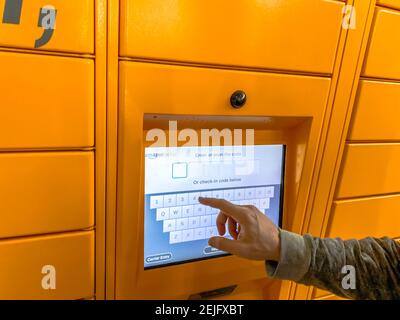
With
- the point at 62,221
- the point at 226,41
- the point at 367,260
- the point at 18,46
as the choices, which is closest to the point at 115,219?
the point at 62,221

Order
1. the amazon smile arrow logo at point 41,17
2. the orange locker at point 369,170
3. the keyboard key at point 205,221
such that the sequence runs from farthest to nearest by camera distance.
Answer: the orange locker at point 369,170 < the keyboard key at point 205,221 < the amazon smile arrow logo at point 41,17

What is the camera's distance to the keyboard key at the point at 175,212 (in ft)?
3.96

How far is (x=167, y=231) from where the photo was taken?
47.9 inches

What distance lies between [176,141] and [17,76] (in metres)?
0.50

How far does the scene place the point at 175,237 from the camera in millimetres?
1240

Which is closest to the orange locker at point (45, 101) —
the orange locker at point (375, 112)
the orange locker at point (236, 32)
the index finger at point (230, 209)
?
the orange locker at point (236, 32)

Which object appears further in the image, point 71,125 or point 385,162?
point 385,162

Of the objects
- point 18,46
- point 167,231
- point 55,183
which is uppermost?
point 18,46

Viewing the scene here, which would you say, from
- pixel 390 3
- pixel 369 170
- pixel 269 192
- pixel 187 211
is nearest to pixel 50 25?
pixel 187 211

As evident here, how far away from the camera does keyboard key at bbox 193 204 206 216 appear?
1.25m

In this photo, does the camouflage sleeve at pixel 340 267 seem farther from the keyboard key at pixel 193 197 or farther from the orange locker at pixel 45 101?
the orange locker at pixel 45 101

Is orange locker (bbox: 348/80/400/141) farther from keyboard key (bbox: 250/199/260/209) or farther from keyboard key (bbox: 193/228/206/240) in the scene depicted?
keyboard key (bbox: 193/228/206/240)

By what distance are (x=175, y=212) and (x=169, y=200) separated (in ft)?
0.18

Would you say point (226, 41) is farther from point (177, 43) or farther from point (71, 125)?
point (71, 125)
